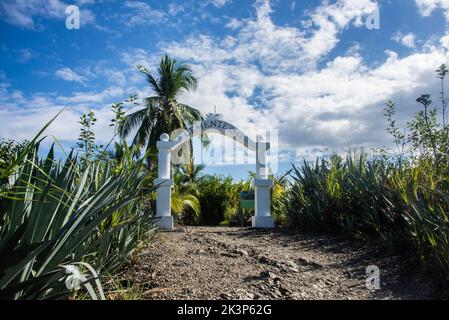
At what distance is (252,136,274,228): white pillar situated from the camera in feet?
26.6

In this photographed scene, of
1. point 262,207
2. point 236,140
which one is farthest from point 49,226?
point 236,140

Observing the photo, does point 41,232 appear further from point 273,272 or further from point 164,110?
point 164,110

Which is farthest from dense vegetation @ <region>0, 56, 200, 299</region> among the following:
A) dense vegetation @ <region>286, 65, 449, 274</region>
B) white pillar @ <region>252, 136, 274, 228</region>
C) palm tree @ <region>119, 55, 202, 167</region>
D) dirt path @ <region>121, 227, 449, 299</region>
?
palm tree @ <region>119, 55, 202, 167</region>

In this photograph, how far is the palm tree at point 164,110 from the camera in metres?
19.8

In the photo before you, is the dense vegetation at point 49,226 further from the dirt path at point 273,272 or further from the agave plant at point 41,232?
the dirt path at point 273,272

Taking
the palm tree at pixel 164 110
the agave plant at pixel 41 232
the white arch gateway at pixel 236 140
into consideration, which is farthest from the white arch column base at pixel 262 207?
the palm tree at pixel 164 110

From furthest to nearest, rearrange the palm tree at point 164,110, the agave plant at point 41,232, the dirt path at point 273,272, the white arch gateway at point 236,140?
the palm tree at point 164,110
the white arch gateway at point 236,140
the dirt path at point 273,272
the agave plant at point 41,232

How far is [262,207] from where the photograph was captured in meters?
8.27

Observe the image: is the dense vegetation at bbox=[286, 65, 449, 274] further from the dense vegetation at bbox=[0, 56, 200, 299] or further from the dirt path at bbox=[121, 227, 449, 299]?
the dense vegetation at bbox=[0, 56, 200, 299]

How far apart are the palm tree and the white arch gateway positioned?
10.5 meters

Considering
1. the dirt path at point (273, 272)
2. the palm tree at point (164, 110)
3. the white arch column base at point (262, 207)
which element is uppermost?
the palm tree at point (164, 110)
